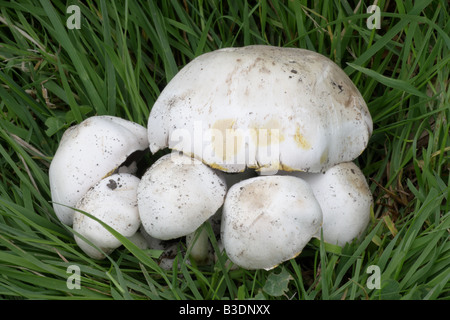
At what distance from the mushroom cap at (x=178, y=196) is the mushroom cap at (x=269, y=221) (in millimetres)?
60

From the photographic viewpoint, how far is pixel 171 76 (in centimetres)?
195

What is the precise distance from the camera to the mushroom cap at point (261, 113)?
143cm

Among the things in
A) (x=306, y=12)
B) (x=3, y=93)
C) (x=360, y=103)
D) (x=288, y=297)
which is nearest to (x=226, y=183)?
(x=288, y=297)

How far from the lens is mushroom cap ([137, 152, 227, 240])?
1396 millimetres

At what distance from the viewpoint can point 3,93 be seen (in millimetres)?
1970

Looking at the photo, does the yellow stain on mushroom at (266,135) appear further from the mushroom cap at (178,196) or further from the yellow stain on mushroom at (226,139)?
the mushroom cap at (178,196)

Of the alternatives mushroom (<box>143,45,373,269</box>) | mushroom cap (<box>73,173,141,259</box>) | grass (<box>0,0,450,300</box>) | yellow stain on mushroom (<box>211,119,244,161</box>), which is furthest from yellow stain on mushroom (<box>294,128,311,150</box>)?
mushroom cap (<box>73,173,141,259</box>)

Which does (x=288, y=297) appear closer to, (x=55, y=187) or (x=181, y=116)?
(x=181, y=116)

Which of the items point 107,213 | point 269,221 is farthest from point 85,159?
point 269,221

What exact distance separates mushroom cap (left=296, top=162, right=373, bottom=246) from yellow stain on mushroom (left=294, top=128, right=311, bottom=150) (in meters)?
0.14

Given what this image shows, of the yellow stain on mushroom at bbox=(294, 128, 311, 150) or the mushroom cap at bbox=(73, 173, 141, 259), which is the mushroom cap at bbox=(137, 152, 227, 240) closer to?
the mushroom cap at bbox=(73, 173, 141, 259)

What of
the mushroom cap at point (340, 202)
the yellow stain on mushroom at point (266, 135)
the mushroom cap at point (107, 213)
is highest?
the yellow stain on mushroom at point (266, 135)

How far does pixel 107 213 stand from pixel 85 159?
6.9 inches

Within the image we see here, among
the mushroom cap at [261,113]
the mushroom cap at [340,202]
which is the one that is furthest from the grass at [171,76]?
the mushroom cap at [261,113]
